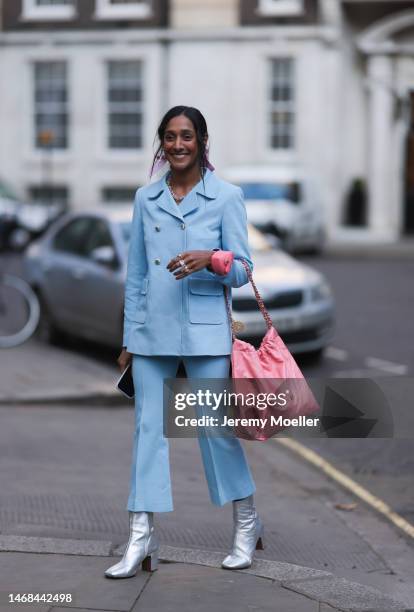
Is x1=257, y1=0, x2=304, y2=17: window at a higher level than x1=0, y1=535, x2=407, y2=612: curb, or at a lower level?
higher

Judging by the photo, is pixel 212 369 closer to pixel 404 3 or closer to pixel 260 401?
pixel 260 401

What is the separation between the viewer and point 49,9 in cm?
3272

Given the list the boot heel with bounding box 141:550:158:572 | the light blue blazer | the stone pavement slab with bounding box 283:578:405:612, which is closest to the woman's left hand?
the light blue blazer

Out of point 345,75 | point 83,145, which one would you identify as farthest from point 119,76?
point 345,75

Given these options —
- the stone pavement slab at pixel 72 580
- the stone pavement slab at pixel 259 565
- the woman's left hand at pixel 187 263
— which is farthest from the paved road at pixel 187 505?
the woman's left hand at pixel 187 263

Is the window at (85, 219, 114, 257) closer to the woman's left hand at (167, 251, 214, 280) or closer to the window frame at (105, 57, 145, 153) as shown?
the woman's left hand at (167, 251, 214, 280)

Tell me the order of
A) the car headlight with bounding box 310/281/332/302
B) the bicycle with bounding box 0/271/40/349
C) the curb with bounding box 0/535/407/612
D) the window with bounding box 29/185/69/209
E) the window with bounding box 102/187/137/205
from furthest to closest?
1. the window with bounding box 29/185/69/209
2. the window with bounding box 102/187/137/205
3. the bicycle with bounding box 0/271/40/349
4. the car headlight with bounding box 310/281/332/302
5. the curb with bounding box 0/535/407/612

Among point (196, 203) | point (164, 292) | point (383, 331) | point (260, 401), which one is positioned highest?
point (196, 203)

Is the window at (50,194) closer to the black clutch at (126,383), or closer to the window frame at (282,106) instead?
the window frame at (282,106)

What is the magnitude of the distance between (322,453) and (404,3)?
2446cm

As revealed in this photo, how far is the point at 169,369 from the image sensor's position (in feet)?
16.0

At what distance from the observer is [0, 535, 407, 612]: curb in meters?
4.46

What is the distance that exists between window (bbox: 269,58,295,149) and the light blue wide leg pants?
26887 millimetres

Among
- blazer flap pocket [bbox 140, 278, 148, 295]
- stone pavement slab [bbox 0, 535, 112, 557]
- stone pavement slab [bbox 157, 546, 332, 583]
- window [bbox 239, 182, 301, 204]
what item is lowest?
stone pavement slab [bbox 0, 535, 112, 557]
